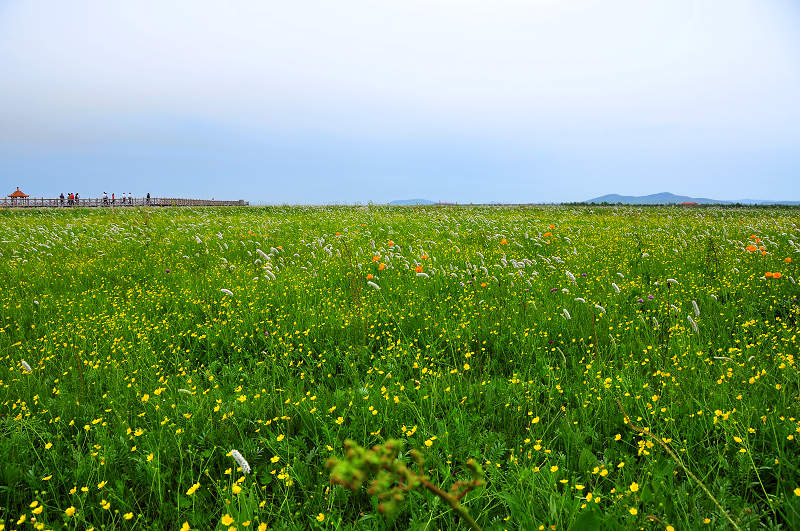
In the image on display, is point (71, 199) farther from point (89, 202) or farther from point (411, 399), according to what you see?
point (411, 399)

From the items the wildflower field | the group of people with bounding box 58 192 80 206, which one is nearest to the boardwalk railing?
the group of people with bounding box 58 192 80 206

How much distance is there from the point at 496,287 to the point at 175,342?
4029 mm

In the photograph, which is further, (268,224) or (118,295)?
(268,224)

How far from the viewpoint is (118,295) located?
6.47 meters

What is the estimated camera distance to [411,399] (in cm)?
348

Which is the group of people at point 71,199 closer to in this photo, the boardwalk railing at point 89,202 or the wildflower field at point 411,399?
the boardwalk railing at point 89,202

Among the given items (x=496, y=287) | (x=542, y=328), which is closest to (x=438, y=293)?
(x=496, y=287)

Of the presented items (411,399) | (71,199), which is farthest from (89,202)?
(411,399)

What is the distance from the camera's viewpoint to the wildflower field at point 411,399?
95.1 inches

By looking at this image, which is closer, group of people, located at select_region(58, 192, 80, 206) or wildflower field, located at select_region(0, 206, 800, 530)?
wildflower field, located at select_region(0, 206, 800, 530)

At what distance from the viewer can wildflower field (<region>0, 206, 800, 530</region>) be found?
7.93ft

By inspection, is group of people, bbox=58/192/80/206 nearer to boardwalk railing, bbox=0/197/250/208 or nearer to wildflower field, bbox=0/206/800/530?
boardwalk railing, bbox=0/197/250/208

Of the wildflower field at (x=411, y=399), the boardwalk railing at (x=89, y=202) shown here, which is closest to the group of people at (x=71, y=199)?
the boardwalk railing at (x=89, y=202)

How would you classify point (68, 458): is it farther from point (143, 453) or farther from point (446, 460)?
point (446, 460)
